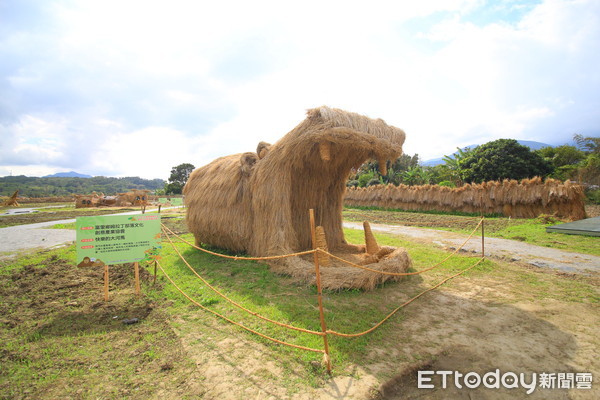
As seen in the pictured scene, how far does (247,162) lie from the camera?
6098 millimetres

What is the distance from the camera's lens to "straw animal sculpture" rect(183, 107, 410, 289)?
458 cm

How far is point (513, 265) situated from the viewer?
571cm

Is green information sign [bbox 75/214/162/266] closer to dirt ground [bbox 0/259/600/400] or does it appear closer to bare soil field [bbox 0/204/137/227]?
dirt ground [bbox 0/259/600/400]

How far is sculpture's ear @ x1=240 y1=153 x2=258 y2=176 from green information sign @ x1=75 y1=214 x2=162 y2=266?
212cm

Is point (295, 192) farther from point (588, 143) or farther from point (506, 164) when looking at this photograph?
point (588, 143)

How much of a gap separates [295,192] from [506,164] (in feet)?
82.6

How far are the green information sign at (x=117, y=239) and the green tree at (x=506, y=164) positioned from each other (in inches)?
1060

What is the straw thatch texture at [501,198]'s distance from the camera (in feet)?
39.1

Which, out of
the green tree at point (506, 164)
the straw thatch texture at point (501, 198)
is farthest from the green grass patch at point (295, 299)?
the green tree at point (506, 164)

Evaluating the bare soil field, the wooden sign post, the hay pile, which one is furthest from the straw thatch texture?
the hay pile

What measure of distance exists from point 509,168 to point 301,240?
81.3 feet

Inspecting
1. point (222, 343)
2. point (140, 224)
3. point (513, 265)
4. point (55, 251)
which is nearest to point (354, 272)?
point (222, 343)

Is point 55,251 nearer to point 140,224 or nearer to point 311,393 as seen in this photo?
point 140,224

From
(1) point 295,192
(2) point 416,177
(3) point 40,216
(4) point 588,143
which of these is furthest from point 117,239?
(4) point 588,143
